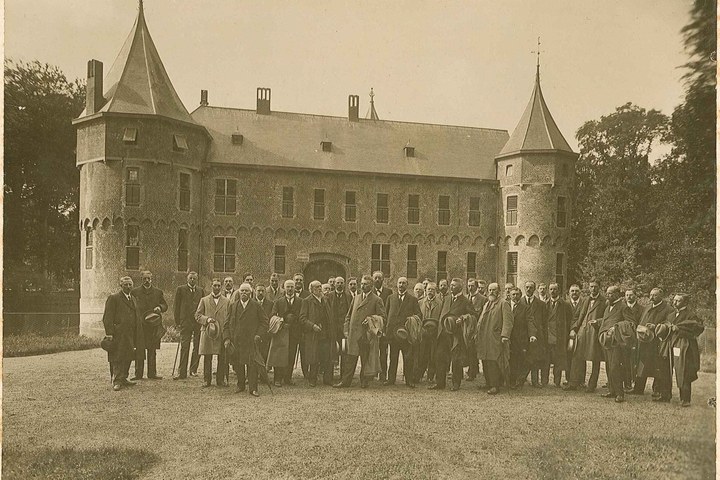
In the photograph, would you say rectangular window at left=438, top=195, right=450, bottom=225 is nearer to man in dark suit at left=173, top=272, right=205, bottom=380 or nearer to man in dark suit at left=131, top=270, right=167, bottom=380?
man in dark suit at left=173, top=272, right=205, bottom=380

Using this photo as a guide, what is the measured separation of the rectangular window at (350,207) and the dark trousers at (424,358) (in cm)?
1189

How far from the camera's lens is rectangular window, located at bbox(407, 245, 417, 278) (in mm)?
20672

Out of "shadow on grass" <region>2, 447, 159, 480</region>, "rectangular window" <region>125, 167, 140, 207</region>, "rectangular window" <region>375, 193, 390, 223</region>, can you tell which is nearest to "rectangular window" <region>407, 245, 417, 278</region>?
"rectangular window" <region>375, 193, 390, 223</region>

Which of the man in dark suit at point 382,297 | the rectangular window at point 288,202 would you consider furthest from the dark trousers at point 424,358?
the rectangular window at point 288,202

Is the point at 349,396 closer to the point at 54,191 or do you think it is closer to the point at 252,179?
the point at 54,191

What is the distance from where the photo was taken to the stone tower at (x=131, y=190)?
599 inches

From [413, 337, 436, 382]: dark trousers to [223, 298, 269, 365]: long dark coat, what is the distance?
8.35 ft

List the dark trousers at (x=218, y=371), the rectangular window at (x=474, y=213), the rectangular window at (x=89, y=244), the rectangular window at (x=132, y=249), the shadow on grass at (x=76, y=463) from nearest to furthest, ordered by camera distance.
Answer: the shadow on grass at (x=76, y=463) → the dark trousers at (x=218, y=371) → the rectangular window at (x=132, y=249) → the rectangular window at (x=89, y=244) → the rectangular window at (x=474, y=213)

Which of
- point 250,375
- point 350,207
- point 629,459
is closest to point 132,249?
point 350,207

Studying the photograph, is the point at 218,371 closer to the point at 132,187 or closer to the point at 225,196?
the point at 132,187

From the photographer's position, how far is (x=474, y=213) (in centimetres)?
2134

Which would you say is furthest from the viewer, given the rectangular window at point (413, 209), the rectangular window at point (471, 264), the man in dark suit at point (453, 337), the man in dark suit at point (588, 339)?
the rectangular window at point (471, 264)

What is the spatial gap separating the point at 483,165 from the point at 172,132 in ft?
38.3

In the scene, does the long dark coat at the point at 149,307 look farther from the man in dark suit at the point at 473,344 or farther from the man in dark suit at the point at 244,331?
the man in dark suit at the point at 473,344
